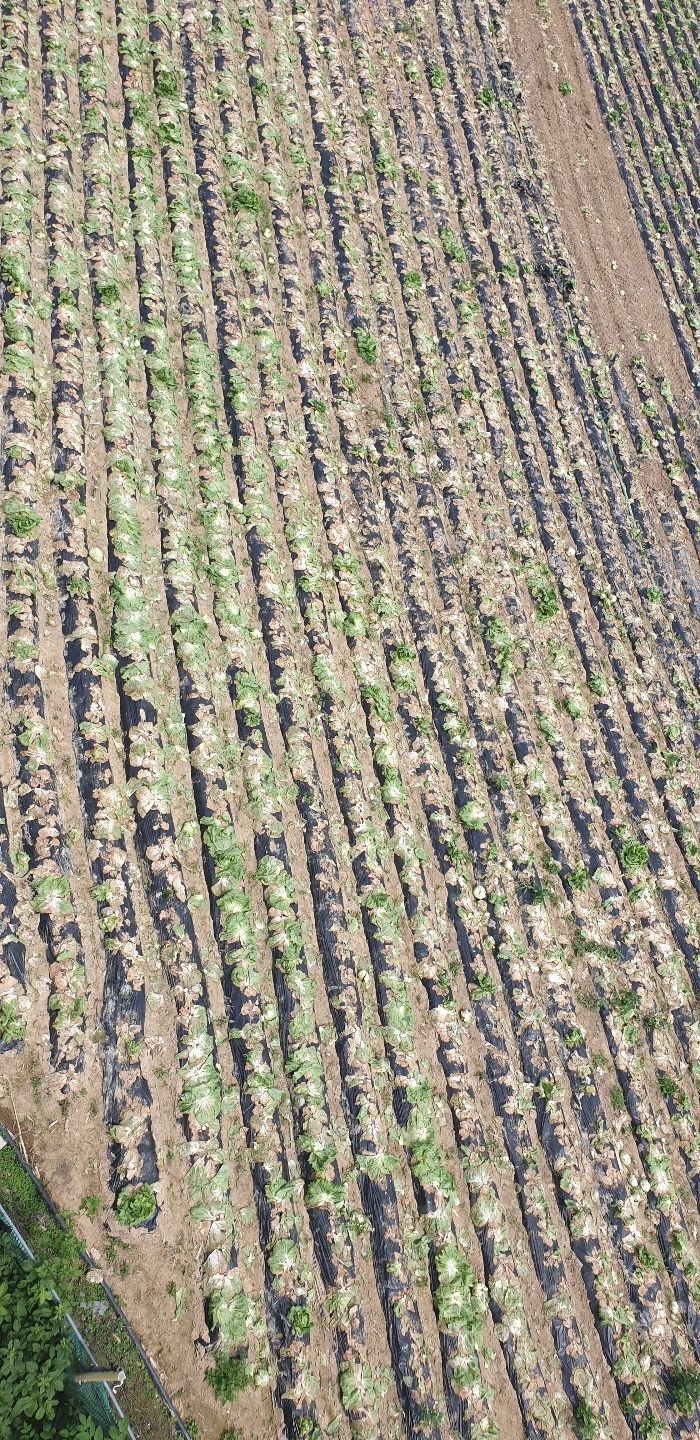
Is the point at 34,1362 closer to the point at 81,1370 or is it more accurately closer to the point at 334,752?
the point at 81,1370

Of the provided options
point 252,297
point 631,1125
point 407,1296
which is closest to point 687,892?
point 631,1125

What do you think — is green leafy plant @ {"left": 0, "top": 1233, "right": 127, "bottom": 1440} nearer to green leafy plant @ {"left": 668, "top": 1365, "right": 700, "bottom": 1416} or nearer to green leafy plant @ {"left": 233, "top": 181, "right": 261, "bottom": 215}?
green leafy plant @ {"left": 668, "top": 1365, "right": 700, "bottom": 1416}

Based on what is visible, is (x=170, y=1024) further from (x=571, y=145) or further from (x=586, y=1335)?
(x=571, y=145)

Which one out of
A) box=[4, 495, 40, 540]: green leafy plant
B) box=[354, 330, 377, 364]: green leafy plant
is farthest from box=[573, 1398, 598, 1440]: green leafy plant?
box=[354, 330, 377, 364]: green leafy plant

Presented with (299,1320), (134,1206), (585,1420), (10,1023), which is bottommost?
(585,1420)

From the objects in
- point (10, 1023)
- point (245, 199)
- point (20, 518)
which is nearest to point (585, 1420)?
point (10, 1023)
